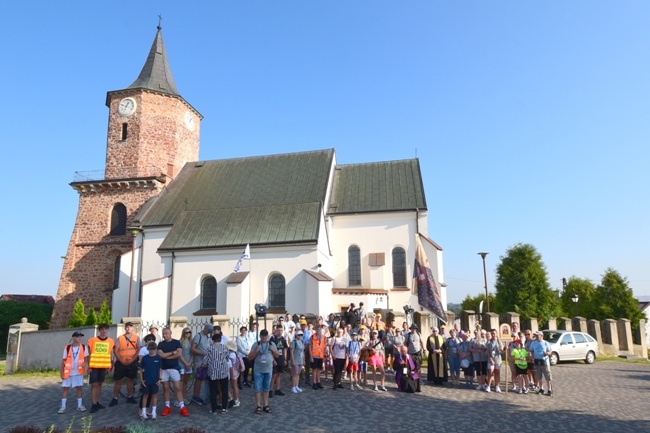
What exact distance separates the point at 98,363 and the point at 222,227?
638 inches

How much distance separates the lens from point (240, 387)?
11.5 metres

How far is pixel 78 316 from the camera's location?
26.4m

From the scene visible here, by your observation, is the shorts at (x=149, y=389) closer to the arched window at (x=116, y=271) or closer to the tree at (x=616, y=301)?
the arched window at (x=116, y=271)

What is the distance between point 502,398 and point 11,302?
111ft

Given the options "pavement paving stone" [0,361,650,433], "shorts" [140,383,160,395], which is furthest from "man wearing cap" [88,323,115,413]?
"shorts" [140,383,160,395]

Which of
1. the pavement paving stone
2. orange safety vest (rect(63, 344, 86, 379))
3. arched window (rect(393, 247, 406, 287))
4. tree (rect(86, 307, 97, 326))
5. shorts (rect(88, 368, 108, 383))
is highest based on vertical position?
arched window (rect(393, 247, 406, 287))

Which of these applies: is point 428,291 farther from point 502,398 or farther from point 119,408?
point 119,408

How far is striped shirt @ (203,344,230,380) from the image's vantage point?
8953 mm

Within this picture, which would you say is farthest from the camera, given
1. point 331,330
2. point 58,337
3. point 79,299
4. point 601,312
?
point 601,312

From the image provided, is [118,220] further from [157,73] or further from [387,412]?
[387,412]

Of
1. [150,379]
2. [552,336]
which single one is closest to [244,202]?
[552,336]

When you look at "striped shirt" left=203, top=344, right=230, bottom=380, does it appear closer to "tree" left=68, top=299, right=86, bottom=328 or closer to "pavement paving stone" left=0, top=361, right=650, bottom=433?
"pavement paving stone" left=0, top=361, right=650, bottom=433

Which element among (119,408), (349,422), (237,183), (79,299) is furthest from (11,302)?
(349,422)

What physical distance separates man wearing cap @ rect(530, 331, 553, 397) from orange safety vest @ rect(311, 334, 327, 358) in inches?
217
